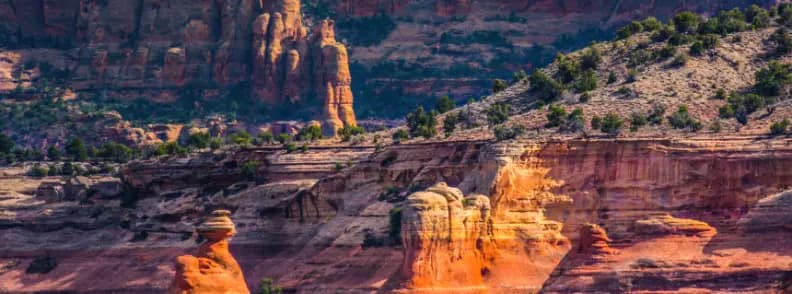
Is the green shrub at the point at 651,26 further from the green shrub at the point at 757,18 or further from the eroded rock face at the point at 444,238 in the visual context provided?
the eroded rock face at the point at 444,238

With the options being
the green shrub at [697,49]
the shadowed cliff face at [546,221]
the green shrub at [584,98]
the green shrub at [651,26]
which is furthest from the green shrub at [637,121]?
the green shrub at [651,26]

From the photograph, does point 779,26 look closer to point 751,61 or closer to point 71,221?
point 751,61

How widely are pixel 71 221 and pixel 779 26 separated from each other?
31.4 meters

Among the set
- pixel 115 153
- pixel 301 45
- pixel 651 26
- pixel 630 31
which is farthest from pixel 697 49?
pixel 301 45

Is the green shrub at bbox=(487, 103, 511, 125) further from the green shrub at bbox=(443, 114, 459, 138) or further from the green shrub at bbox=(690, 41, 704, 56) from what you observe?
the green shrub at bbox=(690, 41, 704, 56)

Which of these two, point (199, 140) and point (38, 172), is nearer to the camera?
point (38, 172)

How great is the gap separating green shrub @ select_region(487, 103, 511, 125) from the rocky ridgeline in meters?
41.0

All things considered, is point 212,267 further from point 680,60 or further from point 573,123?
point 680,60

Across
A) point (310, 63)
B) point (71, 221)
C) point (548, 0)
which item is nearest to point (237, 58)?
point (310, 63)

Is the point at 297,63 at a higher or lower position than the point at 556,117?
higher

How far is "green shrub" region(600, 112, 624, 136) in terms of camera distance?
111938 millimetres

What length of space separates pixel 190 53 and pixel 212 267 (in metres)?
59.5

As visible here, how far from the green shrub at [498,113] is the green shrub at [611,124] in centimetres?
745

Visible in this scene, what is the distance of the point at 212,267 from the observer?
112 metres
